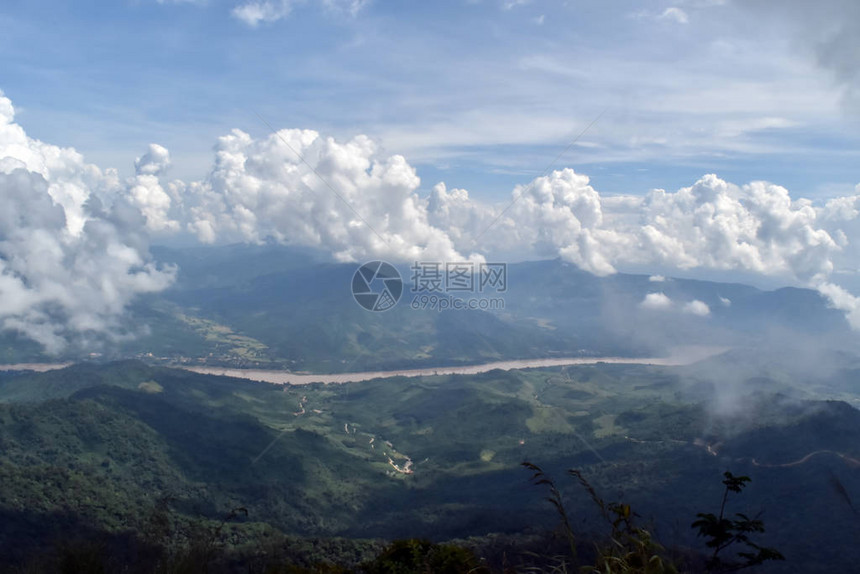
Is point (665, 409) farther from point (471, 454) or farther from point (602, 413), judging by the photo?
point (471, 454)

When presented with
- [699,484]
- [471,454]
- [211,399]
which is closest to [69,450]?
[211,399]

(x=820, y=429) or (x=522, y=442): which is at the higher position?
(x=820, y=429)

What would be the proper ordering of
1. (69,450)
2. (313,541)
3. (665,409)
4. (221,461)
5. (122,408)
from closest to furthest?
1. (313,541)
2. (69,450)
3. (221,461)
4. (122,408)
5. (665,409)

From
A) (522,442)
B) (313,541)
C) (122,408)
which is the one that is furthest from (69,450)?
(522,442)

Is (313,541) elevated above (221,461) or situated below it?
above

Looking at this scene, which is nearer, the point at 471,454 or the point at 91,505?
the point at 91,505

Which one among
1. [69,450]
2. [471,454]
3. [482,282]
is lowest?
[471,454]

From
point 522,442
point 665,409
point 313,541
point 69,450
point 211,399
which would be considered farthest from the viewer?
point 211,399

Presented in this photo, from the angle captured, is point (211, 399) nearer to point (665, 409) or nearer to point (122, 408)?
point (122, 408)

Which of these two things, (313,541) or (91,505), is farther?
(91,505)
